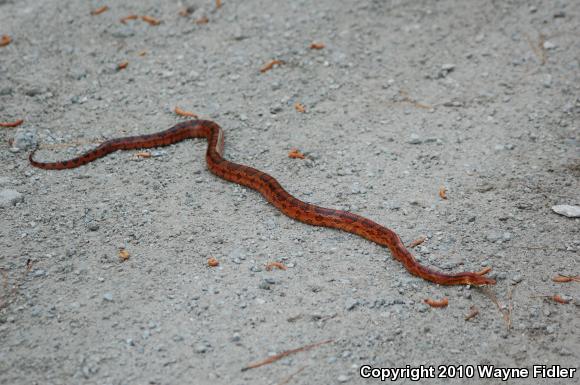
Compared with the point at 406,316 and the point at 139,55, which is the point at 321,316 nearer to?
the point at 406,316

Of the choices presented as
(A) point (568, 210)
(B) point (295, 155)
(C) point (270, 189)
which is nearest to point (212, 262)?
(C) point (270, 189)

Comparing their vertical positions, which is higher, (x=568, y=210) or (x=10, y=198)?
(x=568, y=210)

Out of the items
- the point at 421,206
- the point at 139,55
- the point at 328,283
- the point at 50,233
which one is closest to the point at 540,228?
the point at 421,206

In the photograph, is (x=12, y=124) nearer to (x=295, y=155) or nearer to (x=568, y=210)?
(x=295, y=155)

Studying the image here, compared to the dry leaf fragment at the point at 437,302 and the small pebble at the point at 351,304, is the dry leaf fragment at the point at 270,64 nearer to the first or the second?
the small pebble at the point at 351,304

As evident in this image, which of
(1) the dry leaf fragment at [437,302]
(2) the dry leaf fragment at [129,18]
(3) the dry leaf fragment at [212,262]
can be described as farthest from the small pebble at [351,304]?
(2) the dry leaf fragment at [129,18]

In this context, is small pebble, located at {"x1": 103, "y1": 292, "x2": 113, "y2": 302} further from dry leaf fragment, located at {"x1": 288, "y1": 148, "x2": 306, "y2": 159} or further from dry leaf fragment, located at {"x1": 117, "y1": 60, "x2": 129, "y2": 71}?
dry leaf fragment, located at {"x1": 117, "y1": 60, "x2": 129, "y2": 71}
